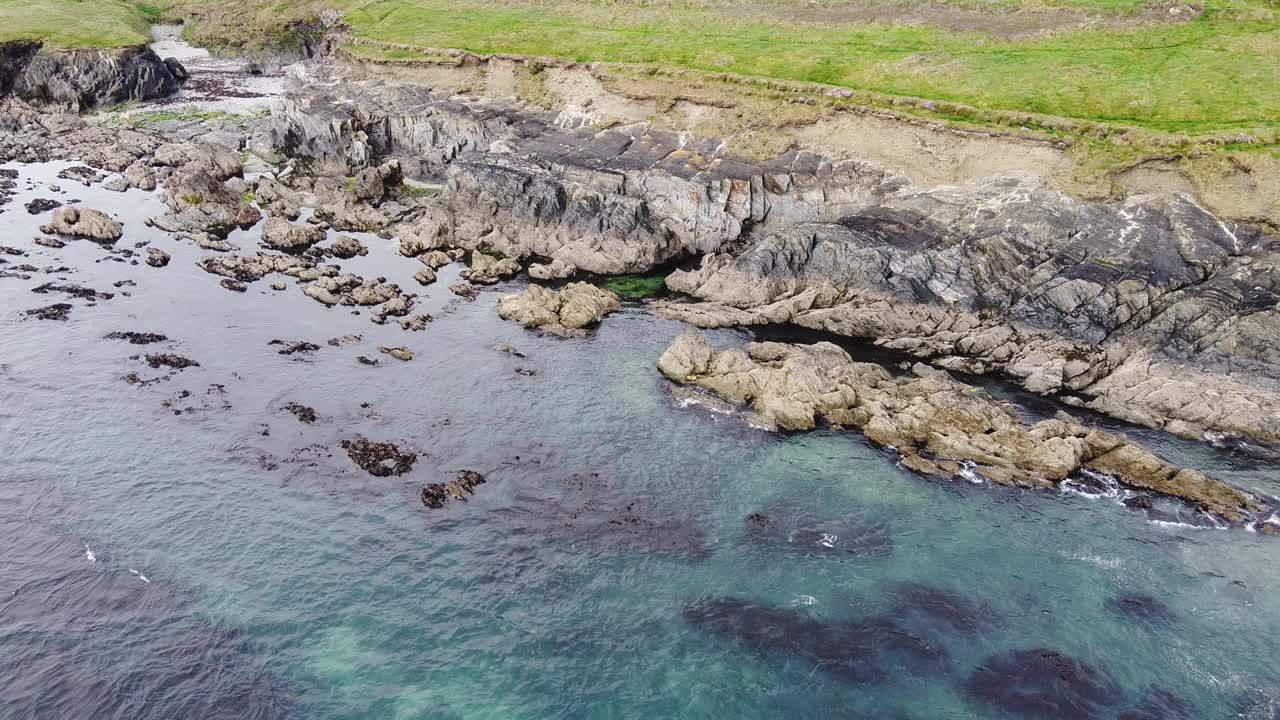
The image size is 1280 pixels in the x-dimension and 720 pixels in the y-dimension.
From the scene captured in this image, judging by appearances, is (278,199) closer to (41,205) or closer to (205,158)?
(205,158)

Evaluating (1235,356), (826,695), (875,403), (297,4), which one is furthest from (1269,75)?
(297,4)

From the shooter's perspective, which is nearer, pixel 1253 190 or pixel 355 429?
pixel 355 429

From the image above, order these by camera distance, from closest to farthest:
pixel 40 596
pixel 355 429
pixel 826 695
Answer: pixel 826 695, pixel 40 596, pixel 355 429

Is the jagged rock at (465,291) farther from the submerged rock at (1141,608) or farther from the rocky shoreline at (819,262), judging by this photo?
the submerged rock at (1141,608)

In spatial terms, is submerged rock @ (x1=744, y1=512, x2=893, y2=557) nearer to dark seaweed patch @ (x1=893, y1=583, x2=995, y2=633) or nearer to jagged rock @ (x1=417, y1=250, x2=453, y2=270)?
dark seaweed patch @ (x1=893, y1=583, x2=995, y2=633)

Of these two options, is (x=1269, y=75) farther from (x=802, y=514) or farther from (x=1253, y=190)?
(x=802, y=514)

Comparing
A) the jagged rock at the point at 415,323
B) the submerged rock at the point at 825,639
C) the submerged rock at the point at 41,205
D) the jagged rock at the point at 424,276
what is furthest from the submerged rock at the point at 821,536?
the submerged rock at the point at 41,205

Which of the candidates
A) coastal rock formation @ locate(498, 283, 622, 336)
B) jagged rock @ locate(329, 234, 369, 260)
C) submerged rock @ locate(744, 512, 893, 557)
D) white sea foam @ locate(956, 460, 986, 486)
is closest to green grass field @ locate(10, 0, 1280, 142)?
coastal rock formation @ locate(498, 283, 622, 336)
